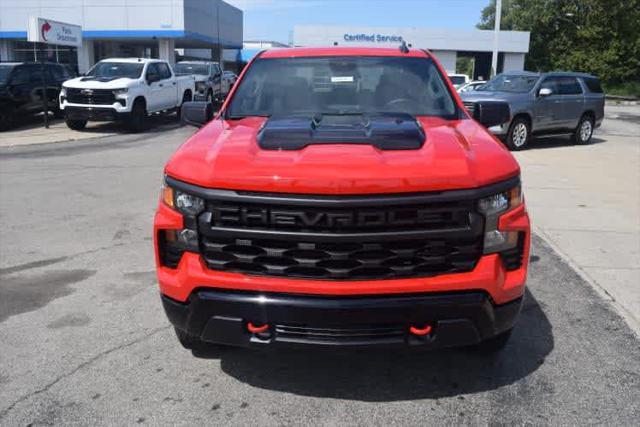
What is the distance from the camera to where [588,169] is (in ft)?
38.2

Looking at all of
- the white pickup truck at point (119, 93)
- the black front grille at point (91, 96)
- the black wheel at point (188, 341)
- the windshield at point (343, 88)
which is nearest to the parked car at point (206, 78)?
the white pickup truck at point (119, 93)

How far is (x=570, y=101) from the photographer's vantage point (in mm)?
15133

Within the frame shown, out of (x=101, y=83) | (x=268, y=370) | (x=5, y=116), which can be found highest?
(x=101, y=83)

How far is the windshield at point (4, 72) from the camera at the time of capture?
16550 mm

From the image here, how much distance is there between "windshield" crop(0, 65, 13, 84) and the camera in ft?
54.3

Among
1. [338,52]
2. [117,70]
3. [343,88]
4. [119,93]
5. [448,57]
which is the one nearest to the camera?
[343,88]

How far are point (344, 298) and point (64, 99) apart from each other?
1559 cm

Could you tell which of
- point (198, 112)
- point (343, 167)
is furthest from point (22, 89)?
point (343, 167)

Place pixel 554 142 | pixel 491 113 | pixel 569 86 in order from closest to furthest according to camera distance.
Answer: pixel 491 113 < pixel 569 86 < pixel 554 142

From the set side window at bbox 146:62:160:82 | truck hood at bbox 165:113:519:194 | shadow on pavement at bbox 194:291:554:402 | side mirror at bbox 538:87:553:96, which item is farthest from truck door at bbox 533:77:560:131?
truck hood at bbox 165:113:519:194

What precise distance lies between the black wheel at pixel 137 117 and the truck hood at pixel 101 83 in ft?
2.26

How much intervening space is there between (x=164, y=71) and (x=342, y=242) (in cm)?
1693

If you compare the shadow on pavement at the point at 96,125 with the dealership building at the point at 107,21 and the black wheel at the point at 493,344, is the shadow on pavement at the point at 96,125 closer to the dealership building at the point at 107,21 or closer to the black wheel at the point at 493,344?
the black wheel at the point at 493,344

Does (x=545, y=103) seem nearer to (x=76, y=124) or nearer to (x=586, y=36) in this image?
(x=76, y=124)
